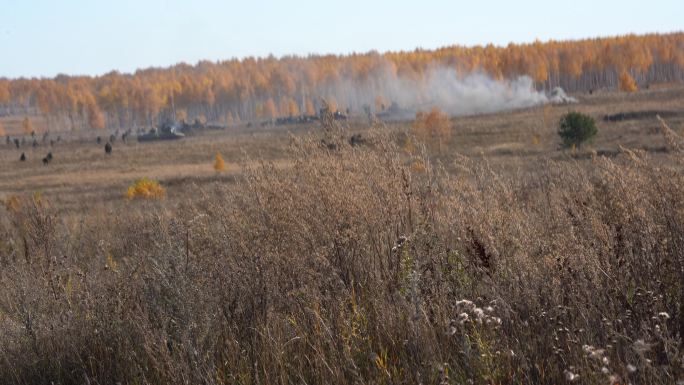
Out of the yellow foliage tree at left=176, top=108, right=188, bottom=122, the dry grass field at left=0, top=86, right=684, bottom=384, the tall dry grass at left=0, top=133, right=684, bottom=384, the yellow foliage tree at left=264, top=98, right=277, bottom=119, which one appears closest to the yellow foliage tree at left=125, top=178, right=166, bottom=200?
the dry grass field at left=0, top=86, right=684, bottom=384

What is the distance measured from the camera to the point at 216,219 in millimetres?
6992

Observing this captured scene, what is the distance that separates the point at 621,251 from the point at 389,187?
1.83m

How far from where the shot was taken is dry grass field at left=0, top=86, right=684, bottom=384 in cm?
385

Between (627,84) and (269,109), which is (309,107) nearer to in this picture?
(269,109)

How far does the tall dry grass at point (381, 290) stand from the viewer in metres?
3.85

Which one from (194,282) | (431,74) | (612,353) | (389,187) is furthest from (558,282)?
(431,74)

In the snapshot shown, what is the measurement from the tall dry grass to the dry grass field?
16 millimetres

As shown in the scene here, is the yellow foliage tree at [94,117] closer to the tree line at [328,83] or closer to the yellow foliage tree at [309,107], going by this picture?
the tree line at [328,83]

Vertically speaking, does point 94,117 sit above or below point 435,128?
above

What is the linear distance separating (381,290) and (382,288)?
10cm

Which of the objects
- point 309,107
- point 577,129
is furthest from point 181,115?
point 577,129

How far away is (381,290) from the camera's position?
16.6ft

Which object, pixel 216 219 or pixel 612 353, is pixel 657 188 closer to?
pixel 612 353

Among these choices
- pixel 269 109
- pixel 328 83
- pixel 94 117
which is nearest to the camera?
pixel 94 117
